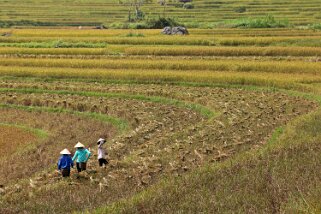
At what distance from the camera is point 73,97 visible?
2864 cm

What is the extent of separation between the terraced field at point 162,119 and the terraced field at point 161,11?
4020cm

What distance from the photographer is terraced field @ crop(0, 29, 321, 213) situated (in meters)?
10.2

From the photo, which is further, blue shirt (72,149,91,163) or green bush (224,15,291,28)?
green bush (224,15,291,28)

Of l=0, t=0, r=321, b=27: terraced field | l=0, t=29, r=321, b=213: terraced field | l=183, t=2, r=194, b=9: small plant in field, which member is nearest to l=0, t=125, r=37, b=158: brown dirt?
l=0, t=29, r=321, b=213: terraced field

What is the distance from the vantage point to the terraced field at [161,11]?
90.2 metres

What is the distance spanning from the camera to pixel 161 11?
105625mm

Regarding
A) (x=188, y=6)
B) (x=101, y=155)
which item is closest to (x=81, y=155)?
(x=101, y=155)

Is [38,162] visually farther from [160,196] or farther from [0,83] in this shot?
[0,83]

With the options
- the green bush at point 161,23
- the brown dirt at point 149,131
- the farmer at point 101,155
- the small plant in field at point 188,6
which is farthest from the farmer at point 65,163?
the small plant in field at point 188,6

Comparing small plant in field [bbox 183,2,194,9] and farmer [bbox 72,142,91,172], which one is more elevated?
farmer [bbox 72,142,91,172]

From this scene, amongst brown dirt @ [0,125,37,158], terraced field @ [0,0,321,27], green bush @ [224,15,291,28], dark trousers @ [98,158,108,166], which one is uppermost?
dark trousers @ [98,158,108,166]

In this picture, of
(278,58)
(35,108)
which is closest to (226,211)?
(35,108)

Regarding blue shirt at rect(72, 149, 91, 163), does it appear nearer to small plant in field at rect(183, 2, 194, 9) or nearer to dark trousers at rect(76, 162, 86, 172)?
dark trousers at rect(76, 162, 86, 172)

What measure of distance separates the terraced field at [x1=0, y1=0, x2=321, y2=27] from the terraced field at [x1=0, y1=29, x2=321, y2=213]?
4020 cm
